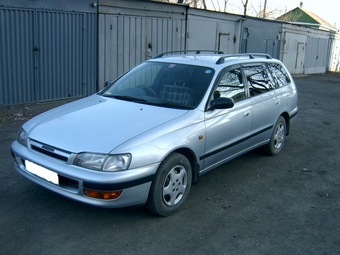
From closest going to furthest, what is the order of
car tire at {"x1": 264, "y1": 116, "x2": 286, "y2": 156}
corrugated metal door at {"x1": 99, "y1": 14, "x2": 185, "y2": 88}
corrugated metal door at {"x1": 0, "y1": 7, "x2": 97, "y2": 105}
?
car tire at {"x1": 264, "y1": 116, "x2": 286, "y2": 156} → corrugated metal door at {"x1": 0, "y1": 7, "x2": 97, "y2": 105} → corrugated metal door at {"x1": 99, "y1": 14, "x2": 185, "y2": 88}

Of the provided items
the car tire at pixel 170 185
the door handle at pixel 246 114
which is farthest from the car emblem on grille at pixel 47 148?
the door handle at pixel 246 114

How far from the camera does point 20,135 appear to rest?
4332 mm

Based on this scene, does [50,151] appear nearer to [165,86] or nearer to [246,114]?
[165,86]

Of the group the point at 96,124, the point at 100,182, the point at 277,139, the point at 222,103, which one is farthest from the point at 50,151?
the point at 277,139

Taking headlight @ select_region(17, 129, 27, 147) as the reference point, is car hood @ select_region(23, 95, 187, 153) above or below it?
above

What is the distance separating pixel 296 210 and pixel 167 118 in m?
1.82

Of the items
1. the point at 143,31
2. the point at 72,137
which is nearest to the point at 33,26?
the point at 143,31

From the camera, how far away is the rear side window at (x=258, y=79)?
5.52 m

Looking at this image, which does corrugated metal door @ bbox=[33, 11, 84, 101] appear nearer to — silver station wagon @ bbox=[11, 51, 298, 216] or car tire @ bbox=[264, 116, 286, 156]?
silver station wagon @ bbox=[11, 51, 298, 216]

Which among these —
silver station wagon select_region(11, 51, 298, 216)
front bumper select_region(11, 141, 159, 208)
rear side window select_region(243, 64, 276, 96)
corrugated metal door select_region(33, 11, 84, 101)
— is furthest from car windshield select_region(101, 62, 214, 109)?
corrugated metal door select_region(33, 11, 84, 101)

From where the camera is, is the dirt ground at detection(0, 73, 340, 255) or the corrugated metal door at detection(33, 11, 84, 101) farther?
the corrugated metal door at detection(33, 11, 84, 101)

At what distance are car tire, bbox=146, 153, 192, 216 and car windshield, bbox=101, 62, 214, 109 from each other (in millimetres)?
752

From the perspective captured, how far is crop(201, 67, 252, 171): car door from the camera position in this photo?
458 centimetres

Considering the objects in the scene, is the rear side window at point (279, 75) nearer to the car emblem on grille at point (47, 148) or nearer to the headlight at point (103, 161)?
the headlight at point (103, 161)
